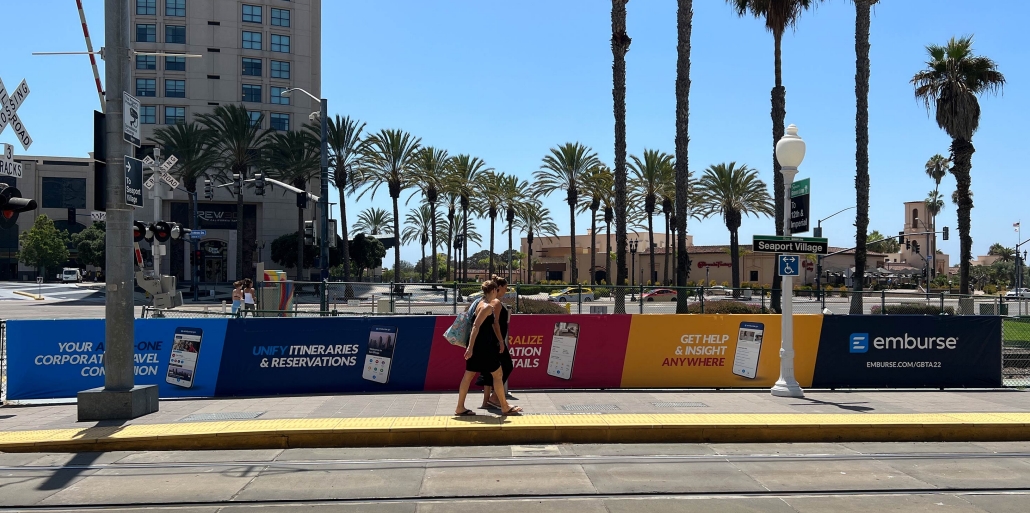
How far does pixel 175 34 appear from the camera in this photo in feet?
216

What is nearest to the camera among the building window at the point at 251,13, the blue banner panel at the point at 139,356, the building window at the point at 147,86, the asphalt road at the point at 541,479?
the asphalt road at the point at 541,479

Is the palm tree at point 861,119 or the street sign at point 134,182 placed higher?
the palm tree at point 861,119

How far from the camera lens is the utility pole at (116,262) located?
9516 millimetres

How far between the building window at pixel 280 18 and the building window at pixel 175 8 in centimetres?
746

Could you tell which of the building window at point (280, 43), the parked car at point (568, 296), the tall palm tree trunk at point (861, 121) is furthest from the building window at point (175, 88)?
the tall palm tree trunk at point (861, 121)

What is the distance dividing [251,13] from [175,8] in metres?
6.24

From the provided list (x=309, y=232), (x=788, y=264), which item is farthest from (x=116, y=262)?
(x=309, y=232)

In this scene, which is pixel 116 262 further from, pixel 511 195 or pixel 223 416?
pixel 511 195

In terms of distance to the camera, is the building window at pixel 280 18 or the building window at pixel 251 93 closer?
the building window at pixel 251 93

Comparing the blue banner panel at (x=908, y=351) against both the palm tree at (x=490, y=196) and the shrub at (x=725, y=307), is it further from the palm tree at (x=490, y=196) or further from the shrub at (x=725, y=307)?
the palm tree at (x=490, y=196)

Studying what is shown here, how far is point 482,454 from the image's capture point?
8258mm

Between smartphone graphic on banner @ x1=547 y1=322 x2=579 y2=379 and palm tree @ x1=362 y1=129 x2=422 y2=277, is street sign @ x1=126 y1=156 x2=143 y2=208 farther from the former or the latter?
palm tree @ x1=362 y1=129 x2=422 y2=277

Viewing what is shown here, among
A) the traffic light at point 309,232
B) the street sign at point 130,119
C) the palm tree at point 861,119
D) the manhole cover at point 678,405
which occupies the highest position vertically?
the palm tree at point 861,119

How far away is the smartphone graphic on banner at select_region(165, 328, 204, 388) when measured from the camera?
11.3m
